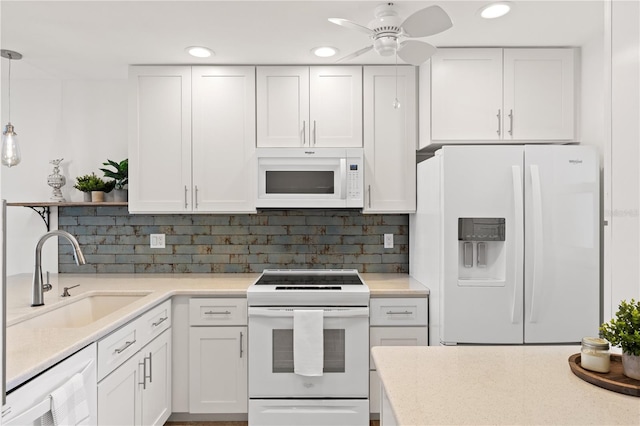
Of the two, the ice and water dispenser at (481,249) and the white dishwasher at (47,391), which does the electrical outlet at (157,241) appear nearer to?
the white dishwasher at (47,391)

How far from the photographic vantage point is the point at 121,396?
1.92 meters

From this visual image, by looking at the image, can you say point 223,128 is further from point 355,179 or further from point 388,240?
point 388,240

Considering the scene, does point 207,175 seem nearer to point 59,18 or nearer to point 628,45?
point 59,18

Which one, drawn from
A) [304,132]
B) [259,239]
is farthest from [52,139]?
[304,132]

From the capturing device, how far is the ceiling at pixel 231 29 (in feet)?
6.66

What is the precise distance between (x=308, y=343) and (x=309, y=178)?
1.08 m

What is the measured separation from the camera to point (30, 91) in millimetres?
3090

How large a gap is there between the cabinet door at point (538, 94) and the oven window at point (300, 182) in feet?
3.93

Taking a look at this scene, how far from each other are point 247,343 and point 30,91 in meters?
2.55

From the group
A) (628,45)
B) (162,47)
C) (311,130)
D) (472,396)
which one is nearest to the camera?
(472,396)

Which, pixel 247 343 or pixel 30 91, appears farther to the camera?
pixel 30 91

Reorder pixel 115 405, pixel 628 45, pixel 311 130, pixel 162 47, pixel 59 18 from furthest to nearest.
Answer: pixel 311 130, pixel 162 47, pixel 59 18, pixel 115 405, pixel 628 45

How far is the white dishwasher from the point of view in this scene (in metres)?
1.20

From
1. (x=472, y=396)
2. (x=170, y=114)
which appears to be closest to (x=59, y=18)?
(x=170, y=114)
